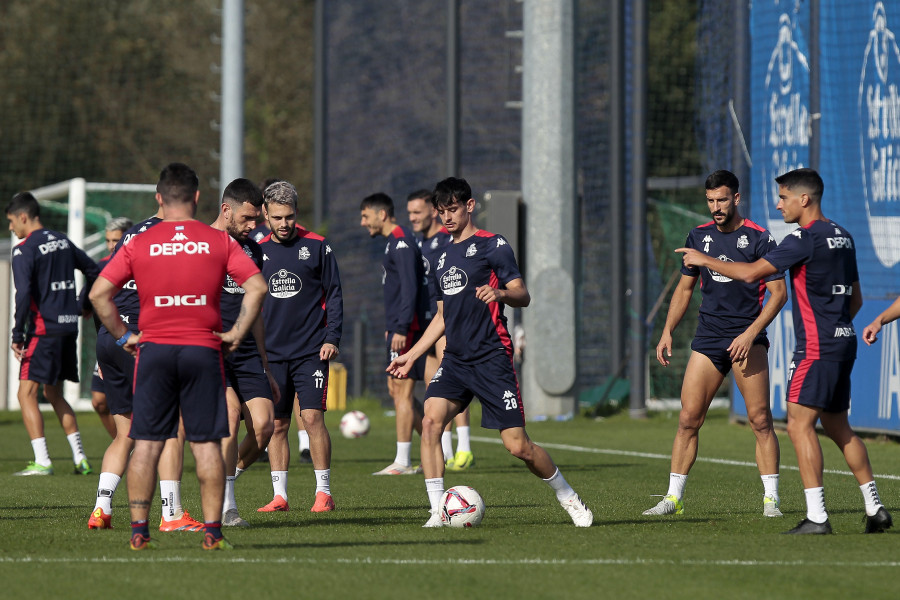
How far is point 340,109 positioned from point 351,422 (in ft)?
50.8

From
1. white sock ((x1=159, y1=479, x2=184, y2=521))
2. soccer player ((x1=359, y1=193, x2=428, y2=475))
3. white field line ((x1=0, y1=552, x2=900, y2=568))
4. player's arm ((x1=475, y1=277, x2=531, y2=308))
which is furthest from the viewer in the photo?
soccer player ((x1=359, y1=193, x2=428, y2=475))

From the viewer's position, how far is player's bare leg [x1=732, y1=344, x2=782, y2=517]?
9266mm

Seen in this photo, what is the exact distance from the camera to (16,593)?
6.10 m

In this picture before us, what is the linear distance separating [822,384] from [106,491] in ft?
13.6

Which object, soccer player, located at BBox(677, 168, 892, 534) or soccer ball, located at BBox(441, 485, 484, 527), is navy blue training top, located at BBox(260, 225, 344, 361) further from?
soccer player, located at BBox(677, 168, 892, 534)

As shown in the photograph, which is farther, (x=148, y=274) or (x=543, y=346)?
(x=543, y=346)

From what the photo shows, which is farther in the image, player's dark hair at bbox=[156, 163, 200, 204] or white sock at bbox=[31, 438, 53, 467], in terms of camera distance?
white sock at bbox=[31, 438, 53, 467]

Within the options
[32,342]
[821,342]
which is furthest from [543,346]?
[821,342]

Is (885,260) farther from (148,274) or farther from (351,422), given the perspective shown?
(148,274)

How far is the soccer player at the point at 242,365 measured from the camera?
340 inches

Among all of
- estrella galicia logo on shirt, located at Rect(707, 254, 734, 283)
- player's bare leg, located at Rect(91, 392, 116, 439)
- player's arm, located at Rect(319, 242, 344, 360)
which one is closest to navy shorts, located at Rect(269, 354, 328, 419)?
player's arm, located at Rect(319, 242, 344, 360)

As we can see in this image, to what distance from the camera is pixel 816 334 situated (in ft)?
26.7

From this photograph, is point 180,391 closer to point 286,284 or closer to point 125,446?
point 125,446

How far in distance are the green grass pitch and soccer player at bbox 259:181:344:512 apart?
2.00 feet
